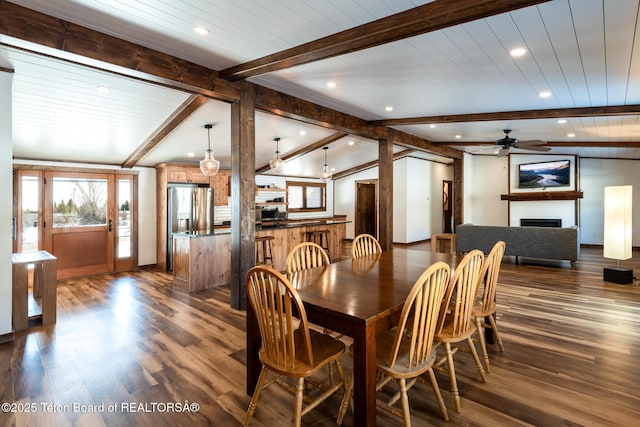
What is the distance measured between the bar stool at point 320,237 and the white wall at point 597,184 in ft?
23.9

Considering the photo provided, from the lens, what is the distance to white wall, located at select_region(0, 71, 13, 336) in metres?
3.06

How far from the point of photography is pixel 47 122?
4.20 meters

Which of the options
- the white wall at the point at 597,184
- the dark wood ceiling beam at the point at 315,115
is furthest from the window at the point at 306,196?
the white wall at the point at 597,184

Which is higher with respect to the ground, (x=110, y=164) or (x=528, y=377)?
(x=110, y=164)

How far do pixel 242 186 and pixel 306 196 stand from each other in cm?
644

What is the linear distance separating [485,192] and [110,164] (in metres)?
10.1

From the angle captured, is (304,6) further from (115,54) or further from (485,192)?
(485,192)

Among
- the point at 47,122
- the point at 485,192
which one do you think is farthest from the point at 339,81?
the point at 485,192

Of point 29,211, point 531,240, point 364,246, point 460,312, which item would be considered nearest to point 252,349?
point 460,312

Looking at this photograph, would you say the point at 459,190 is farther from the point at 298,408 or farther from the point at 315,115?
the point at 298,408

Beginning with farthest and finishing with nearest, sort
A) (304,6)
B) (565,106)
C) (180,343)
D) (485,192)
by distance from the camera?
1. (485,192)
2. (565,106)
3. (180,343)
4. (304,6)

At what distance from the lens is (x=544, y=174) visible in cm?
929

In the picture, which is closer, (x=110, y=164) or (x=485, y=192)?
(x=110, y=164)

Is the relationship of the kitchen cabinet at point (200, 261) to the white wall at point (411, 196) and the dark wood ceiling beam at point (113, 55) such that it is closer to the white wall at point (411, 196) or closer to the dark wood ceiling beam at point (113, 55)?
the dark wood ceiling beam at point (113, 55)
